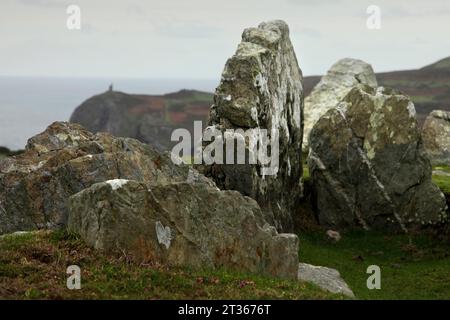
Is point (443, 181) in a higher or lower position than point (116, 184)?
lower

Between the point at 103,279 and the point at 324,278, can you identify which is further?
the point at 324,278

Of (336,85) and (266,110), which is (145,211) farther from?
(336,85)

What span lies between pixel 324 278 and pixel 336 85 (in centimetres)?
4685

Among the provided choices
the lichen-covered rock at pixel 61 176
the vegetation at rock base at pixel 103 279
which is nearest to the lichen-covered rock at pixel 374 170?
the lichen-covered rock at pixel 61 176

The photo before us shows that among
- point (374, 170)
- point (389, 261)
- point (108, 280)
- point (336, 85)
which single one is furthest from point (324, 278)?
point (336, 85)

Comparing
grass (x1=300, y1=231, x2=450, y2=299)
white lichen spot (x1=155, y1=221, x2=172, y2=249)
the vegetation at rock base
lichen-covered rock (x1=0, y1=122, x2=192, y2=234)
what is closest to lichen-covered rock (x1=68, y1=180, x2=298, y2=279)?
white lichen spot (x1=155, y1=221, x2=172, y2=249)

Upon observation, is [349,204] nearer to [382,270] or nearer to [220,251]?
[382,270]

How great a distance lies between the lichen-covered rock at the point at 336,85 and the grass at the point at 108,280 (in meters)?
54.3

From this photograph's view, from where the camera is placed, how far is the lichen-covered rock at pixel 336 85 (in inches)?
3100

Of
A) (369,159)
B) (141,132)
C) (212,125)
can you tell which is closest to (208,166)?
(212,125)

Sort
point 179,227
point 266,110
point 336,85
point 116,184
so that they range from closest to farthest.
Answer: point 116,184 < point 179,227 < point 266,110 < point 336,85

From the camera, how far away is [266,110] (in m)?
48.2

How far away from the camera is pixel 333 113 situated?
5459cm

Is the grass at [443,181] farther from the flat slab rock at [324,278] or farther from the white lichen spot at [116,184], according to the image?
the white lichen spot at [116,184]
